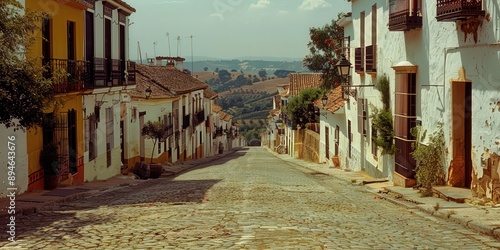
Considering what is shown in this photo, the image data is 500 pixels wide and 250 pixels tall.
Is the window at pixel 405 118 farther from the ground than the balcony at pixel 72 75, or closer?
closer

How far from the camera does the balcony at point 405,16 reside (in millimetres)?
14586

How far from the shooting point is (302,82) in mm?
53031

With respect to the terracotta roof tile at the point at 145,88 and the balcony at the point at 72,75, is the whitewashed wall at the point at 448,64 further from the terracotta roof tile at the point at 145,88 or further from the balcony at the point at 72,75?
the terracotta roof tile at the point at 145,88

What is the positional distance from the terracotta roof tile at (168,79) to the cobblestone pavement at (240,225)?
17943 millimetres

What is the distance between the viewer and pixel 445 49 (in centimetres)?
1311

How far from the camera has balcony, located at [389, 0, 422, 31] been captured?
14.6m

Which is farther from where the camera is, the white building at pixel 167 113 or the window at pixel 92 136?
the white building at pixel 167 113

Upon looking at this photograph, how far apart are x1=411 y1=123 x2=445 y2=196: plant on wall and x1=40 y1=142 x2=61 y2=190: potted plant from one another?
8.45 m

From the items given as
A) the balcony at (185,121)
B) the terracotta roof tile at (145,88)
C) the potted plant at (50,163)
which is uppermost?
the terracotta roof tile at (145,88)

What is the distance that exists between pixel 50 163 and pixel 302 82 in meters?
38.4

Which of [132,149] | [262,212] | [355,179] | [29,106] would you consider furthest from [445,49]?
[132,149]

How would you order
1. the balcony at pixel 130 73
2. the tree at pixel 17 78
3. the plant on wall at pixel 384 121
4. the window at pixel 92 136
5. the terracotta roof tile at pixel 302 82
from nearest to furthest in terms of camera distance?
the tree at pixel 17 78
the plant on wall at pixel 384 121
the window at pixel 92 136
the balcony at pixel 130 73
the terracotta roof tile at pixel 302 82

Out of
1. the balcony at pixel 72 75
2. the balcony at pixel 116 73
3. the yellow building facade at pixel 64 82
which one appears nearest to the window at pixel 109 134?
the balcony at pixel 116 73

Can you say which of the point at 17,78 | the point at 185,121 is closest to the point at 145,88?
the point at 185,121
